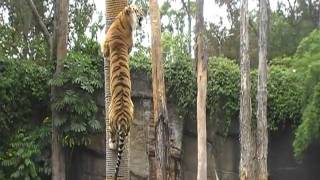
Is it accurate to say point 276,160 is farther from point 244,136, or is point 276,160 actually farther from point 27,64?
point 27,64

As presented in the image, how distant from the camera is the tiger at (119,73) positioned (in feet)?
11.0

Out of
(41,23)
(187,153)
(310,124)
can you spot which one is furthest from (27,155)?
(310,124)

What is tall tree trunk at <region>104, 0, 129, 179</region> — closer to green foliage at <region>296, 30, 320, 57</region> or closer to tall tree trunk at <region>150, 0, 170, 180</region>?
tall tree trunk at <region>150, 0, 170, 180</region>

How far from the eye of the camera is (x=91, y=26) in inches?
704

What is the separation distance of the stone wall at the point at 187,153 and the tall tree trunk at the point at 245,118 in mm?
1097

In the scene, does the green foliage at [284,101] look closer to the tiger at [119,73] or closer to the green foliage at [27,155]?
the green foliage at [27,155]

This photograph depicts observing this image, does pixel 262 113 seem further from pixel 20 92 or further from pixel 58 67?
pixel 20 92

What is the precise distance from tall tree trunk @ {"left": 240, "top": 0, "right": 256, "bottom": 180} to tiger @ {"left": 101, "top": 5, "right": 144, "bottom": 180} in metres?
9.21

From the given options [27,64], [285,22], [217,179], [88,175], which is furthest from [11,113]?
[285,22]

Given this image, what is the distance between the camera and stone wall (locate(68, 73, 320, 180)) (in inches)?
526

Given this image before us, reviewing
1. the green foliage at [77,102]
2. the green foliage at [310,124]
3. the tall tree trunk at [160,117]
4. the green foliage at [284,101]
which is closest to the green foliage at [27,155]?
the green foliage at [77,102]

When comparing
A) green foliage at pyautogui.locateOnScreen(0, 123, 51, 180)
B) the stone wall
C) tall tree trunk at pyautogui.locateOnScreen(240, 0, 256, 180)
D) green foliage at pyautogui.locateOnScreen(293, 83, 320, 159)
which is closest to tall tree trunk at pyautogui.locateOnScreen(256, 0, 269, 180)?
tall tree trunk at pyautogui.locateOnScreen(240, 0, 256, 180)

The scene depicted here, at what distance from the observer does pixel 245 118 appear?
494 inches

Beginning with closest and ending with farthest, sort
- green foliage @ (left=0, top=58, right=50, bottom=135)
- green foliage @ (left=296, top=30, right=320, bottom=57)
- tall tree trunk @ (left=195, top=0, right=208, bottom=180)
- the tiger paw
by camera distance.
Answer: the tiger paw < tall tree trunk @ (left=195, top=0, right=208, bottom=180) < green foliage @ (left=296, top=30, right=320, bottom=57) < green foliage @ (left=0, top=58, right=50, bottom=135)
